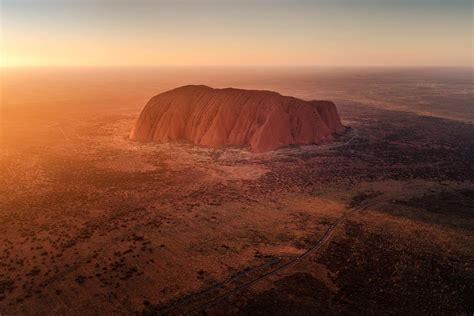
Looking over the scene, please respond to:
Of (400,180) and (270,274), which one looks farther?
(400,180)

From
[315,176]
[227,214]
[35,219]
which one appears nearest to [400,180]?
[315,176]

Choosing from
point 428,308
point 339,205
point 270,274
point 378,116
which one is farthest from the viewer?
point 378,116

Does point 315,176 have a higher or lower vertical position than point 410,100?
lower

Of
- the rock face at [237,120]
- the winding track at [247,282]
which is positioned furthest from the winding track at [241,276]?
the rock face at [237,120]

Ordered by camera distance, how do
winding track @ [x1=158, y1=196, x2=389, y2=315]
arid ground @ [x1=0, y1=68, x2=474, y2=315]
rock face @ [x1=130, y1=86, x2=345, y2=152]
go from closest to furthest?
winding track @ [x1=158, y1=196, x2=389, y2=315], arid ground @ [x1=0, y1=68, x2=474, y2=315], rock face @ [x1=130, y1=86, x2=345, y2=152]

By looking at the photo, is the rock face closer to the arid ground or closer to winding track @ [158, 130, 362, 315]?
the arid ground

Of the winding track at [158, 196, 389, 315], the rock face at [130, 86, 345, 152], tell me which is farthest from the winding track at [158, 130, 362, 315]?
the rock face at [130, 86, 345, 152]

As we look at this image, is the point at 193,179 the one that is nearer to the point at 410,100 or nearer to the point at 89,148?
the point at 89,148
